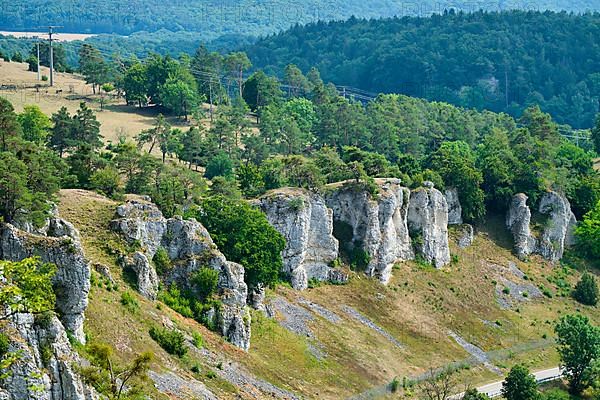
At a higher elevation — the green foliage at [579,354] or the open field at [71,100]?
the open field at [71,100]

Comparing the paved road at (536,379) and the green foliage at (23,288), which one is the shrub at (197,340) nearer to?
the green foliage at (23,288)

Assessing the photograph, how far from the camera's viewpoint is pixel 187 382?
6588cm

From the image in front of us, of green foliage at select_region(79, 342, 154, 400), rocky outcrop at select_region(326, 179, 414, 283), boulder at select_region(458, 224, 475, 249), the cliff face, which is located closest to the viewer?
the cliff face

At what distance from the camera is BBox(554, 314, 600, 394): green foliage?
90.1 m

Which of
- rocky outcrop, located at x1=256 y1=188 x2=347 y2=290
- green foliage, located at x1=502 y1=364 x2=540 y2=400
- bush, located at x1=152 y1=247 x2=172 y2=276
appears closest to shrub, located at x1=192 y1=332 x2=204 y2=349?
bush, located at x1=152 y1=247 x2=172 y2=276

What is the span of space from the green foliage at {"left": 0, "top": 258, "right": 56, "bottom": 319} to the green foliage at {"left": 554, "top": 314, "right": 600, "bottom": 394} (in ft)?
167

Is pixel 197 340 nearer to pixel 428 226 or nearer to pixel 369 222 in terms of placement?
pixel 369 222

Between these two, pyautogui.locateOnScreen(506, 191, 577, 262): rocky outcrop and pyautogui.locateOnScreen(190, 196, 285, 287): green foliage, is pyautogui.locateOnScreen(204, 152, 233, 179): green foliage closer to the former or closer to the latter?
pyautogui.locateOnScreen(190, 196, 285, 287): green foliage

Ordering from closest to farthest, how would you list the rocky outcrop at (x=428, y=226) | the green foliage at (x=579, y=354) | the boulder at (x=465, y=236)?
the green foliage at (x=579, y=354) < the rocky outcrop at (x=428, y=226) < the boulder at (x=465, y=236)

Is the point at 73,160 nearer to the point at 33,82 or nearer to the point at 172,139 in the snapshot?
the point at 172,139

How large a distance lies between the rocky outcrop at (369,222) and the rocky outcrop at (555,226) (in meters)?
22.8

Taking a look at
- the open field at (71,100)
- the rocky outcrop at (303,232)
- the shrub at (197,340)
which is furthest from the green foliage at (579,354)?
the open field at (71,100)

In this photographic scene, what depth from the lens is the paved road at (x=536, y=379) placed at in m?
86.9

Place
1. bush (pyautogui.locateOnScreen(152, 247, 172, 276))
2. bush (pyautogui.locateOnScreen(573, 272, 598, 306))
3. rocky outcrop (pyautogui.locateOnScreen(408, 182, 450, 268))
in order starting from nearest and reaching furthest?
bush (pyautogui.locateOnScreen(152, 247, 172, 276)) < rocky outcrop (pyautogui.locateOnScreen(408, 182, 450, 268)) < bush (pyautogui.locateOnScreen(573, 272, 598, 306))
